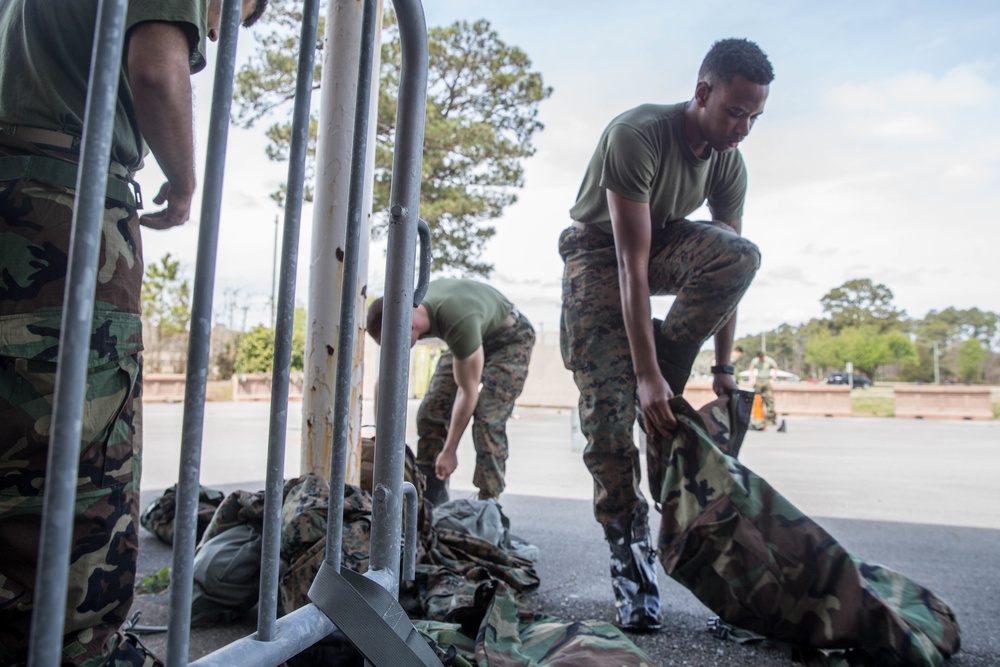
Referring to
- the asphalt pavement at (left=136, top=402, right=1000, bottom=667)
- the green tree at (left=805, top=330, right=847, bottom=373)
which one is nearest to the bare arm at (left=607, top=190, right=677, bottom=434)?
the asphalt pavement at (left=136, top=402, right=1000, bottom=667)

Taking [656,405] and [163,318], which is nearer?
[656,405]

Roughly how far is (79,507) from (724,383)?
1.98m

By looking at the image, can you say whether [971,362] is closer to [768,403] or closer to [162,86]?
[768,403]

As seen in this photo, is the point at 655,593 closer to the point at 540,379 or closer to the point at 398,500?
the point at 398,500

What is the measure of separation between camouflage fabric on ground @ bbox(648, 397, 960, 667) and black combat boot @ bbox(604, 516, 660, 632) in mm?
226

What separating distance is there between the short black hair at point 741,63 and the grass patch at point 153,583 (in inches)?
99.8

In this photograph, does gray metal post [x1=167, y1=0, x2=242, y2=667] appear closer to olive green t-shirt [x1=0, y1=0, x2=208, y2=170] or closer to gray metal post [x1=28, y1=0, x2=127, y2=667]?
gray metal post [x1=28, y1=0, x2=127, y2=667]

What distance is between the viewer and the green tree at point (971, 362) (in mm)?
63969

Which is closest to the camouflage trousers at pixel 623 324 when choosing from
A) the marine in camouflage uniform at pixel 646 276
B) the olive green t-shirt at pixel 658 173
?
the marine in camouflage uniform at pixel 646 276

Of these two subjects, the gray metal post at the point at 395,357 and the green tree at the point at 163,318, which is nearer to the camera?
the gray metal post at the point at 395,357

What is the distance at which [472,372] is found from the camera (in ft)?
10.9

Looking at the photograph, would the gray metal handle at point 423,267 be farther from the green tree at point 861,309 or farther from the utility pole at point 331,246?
the green tree at point 861,309

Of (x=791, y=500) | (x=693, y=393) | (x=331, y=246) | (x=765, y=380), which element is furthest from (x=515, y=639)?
(x=693, y=393)

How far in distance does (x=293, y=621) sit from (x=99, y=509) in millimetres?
393
